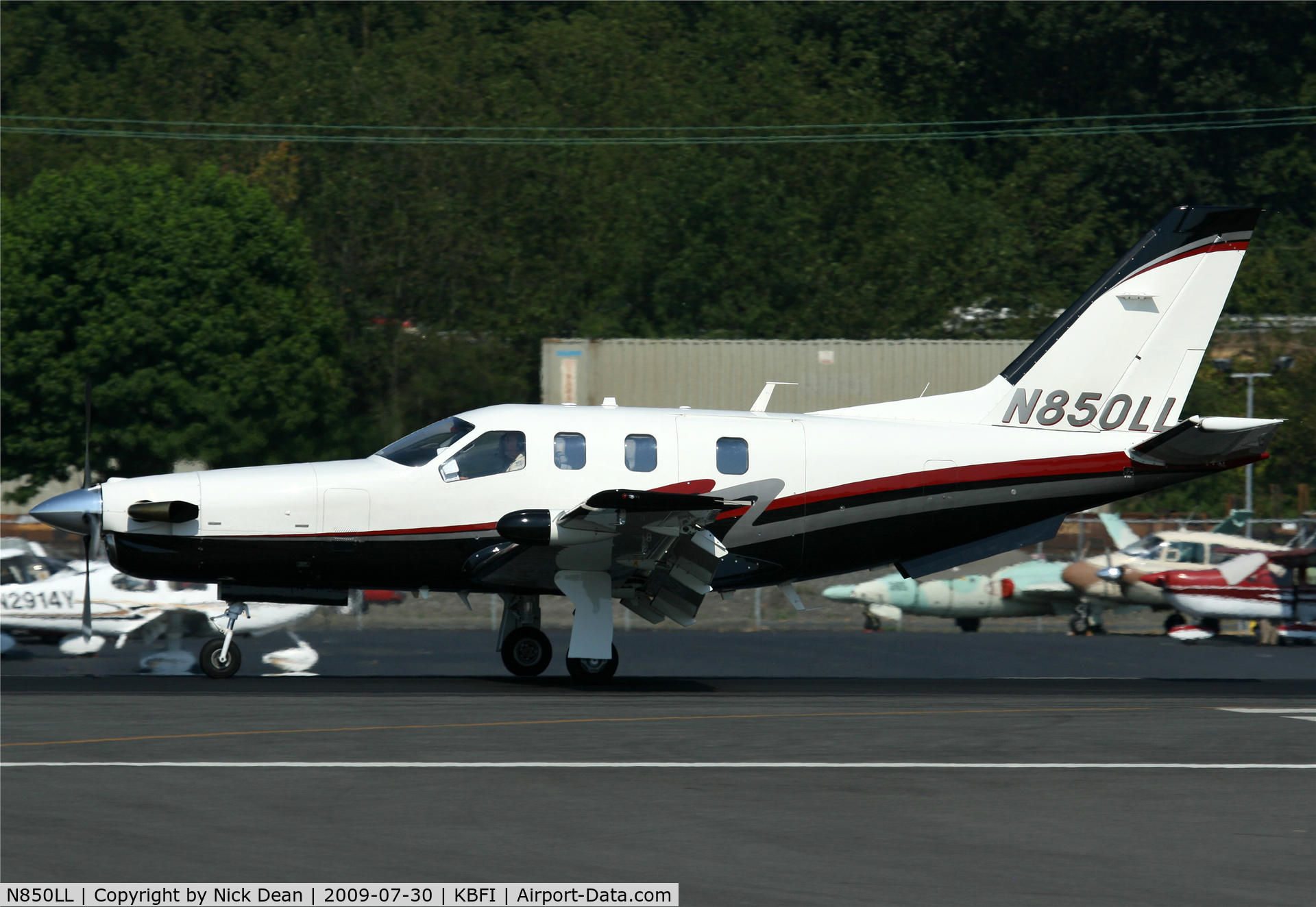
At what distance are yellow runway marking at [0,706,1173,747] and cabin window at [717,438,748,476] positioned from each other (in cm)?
286

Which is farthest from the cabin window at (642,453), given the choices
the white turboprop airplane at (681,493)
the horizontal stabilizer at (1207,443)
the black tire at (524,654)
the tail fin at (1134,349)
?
the horizontal stabilizer at (1207,443)

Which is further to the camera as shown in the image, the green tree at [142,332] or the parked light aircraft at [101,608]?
the green tree at [142,332]

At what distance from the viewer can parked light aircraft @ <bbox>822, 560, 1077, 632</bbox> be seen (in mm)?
28594

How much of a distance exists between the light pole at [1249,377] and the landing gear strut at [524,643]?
10180 millimetres

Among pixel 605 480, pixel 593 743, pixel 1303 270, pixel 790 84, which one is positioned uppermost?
pixel 790 84

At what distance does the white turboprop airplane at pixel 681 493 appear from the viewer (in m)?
15.1

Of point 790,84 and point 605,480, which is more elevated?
point 790,84

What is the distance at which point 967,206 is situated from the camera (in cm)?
5838

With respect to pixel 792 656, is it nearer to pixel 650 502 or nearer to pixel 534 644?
pixel 534 644

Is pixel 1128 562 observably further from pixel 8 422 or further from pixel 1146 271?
pixel 8 422

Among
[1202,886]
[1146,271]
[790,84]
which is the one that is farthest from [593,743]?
[790,84]

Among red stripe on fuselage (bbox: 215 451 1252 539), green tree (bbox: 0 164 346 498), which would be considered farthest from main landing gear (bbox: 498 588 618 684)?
green tree (bbox: 0 164 346 498)

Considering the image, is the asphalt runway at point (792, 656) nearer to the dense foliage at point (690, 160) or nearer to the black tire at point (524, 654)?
the black tire at point (524, 654)

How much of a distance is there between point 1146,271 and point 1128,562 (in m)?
11.3
